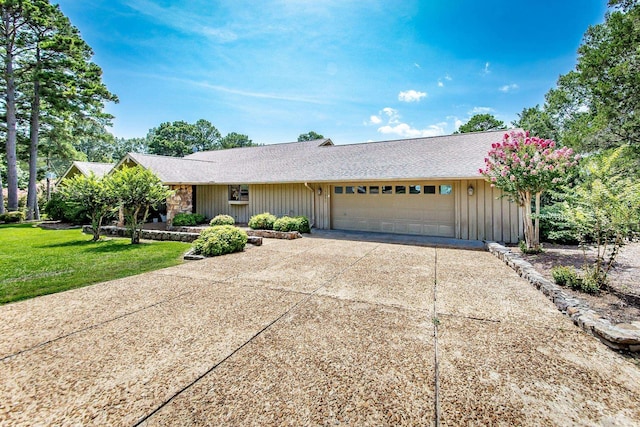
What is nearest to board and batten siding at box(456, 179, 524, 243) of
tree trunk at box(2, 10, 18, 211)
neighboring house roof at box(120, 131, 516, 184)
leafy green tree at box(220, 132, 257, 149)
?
neighboring house roof at box(120, 131, 516, 184)

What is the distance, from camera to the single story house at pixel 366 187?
30.2 ft

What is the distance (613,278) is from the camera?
505 centimetres

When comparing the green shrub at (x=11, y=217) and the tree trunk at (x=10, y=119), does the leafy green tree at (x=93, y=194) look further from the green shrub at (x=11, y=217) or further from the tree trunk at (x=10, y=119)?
the tree trunk at (x=10, y=119)

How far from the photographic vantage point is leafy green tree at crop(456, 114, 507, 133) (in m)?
29.8

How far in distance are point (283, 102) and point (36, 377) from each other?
58.5 feet

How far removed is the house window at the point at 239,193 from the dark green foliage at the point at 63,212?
7.60m

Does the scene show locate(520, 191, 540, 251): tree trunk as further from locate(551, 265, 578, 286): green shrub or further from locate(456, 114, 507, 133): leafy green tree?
locate(456, 114, 507, 133): leafy green tree

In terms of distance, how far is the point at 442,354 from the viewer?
2.83 metres

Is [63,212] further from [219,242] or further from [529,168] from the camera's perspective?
[529,168]

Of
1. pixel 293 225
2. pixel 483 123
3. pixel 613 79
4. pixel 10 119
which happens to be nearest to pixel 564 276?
pixel 293 225

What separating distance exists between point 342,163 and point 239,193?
17.5ft

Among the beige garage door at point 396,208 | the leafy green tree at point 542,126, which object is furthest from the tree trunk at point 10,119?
the leafy green tree at point 542,126

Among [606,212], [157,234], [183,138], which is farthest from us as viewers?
[183,138]

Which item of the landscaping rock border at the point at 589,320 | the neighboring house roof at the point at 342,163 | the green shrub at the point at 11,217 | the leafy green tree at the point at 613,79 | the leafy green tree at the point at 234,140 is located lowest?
the landscaping rock border at the point at 589,320
